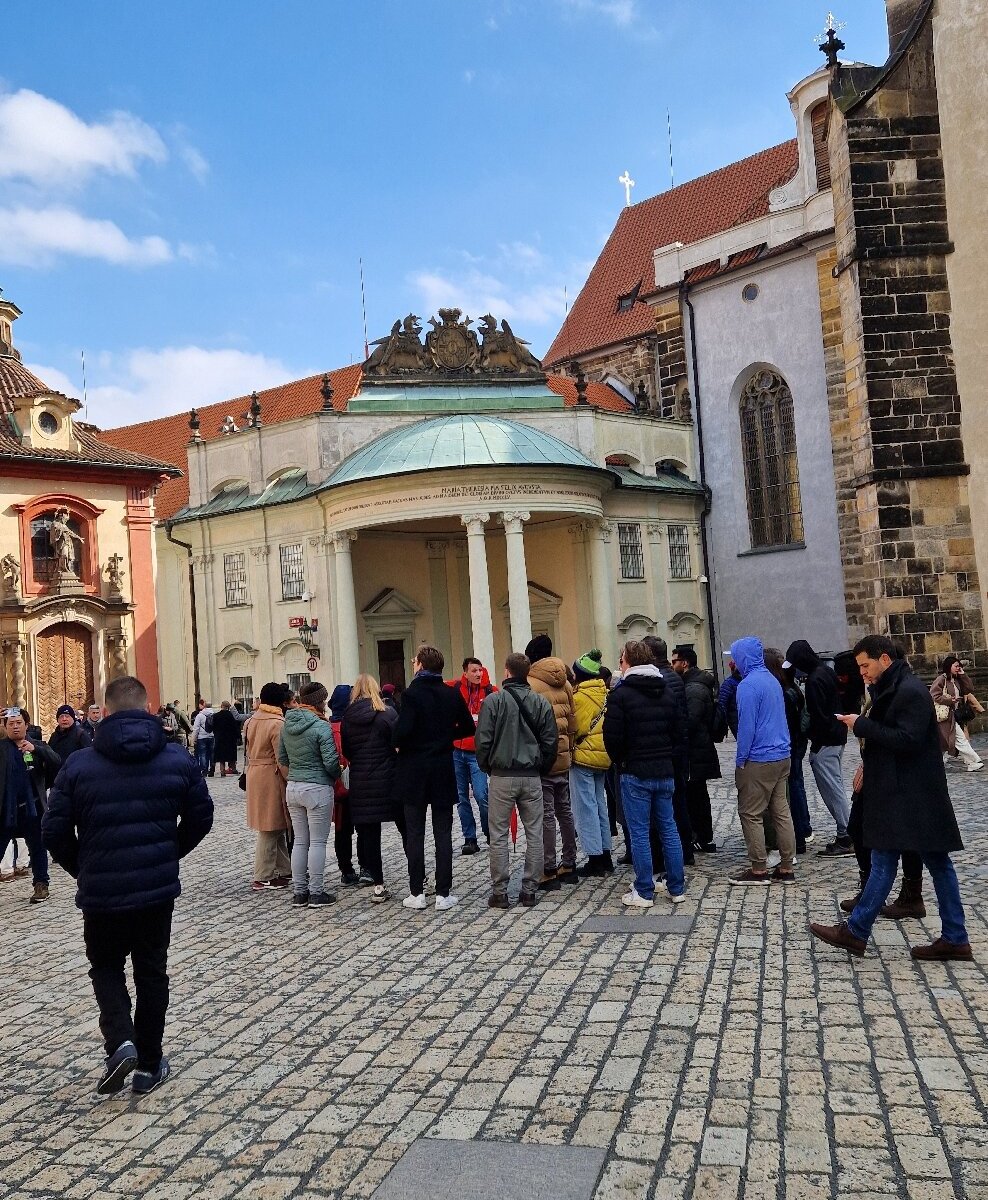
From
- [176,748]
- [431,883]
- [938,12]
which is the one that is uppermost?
[938,12]

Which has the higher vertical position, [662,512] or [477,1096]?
[662,512]

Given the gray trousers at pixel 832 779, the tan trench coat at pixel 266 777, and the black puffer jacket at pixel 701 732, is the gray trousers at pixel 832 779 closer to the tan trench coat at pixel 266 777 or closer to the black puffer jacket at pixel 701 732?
the black puffer jacket at pixel 701 732

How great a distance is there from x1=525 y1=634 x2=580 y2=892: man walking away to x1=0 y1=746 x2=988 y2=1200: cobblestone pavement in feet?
3.29

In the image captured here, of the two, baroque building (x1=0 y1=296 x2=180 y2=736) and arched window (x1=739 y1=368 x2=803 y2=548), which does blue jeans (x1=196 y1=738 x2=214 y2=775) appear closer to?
baroque building (x1=0 y1=296 x2=180 y2=736)

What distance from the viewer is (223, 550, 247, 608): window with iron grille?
3491 centimetres

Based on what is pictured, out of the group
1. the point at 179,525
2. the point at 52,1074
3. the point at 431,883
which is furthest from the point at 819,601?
the point at 52,1074

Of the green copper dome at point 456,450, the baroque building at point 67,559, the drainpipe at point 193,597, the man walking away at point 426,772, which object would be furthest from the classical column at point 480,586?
the man walking away at point 426,772

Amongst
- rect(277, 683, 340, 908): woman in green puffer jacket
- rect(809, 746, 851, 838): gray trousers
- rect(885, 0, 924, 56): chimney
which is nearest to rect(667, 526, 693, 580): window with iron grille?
rect(885, 0, 924, 56): chimney

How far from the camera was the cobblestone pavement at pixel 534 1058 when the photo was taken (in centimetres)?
429

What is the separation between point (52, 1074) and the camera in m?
5.74

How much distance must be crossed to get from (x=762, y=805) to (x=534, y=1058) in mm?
4089

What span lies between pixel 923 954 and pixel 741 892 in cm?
236

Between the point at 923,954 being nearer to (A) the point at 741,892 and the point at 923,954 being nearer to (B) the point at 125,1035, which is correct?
(A) the point at 741,892

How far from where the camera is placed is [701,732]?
10.3 m
